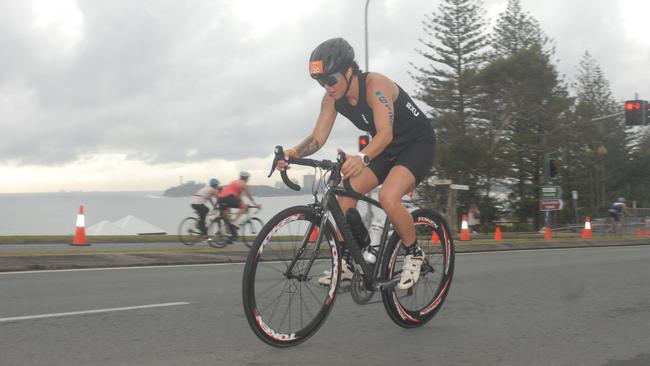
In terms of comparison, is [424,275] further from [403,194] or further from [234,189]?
[234,189]

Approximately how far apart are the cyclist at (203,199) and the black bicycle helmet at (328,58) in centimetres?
1335

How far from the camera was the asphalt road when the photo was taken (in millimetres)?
4047

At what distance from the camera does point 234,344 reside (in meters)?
4.30

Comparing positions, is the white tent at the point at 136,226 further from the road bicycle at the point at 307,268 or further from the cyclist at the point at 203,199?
the road bicycle at the point at 307,268

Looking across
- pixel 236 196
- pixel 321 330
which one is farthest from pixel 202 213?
A: pixel 321 330

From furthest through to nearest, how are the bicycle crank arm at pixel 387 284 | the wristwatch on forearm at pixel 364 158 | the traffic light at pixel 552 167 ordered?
1. the traffic light at pixel 552 167
2. the bicycle crank arm at pixel 387 284
3. the wristwatch on forearm at pixel 364 158

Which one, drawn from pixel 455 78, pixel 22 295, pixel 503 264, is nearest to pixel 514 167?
pixel 455 78

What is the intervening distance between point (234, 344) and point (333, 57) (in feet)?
6.23

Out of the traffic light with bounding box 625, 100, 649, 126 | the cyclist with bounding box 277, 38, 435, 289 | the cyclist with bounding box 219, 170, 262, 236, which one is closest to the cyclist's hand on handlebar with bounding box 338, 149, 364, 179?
the cyclist with bounding box 277, 38, 435, 289

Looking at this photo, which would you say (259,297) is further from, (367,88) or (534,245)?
(534,245)

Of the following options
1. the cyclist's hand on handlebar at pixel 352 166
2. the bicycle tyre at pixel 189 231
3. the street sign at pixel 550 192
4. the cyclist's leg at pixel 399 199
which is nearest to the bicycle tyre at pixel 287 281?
the cyclist's hand on handlebar at pixel 352 166

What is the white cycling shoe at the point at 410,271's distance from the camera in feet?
15.5

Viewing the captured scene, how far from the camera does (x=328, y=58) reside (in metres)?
4.33

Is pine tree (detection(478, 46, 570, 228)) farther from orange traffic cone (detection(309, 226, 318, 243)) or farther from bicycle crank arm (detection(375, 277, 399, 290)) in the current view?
orange traffic cone (detection(309, 226, 318, 243))
